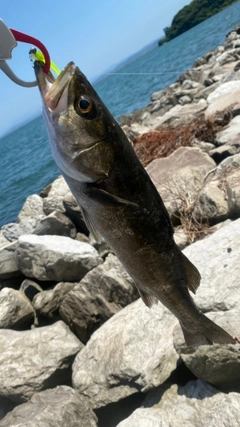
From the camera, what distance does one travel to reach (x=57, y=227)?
30.1 ft

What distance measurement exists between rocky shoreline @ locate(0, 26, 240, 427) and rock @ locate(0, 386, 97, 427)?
0.04ft

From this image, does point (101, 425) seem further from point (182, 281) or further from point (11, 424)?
point (182, 281)

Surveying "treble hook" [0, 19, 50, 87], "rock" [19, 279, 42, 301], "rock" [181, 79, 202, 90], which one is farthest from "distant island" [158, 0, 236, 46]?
"treble hook" [0, 19, 50, 87]

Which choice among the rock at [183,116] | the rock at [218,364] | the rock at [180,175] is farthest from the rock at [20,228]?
the rock at [218,364]

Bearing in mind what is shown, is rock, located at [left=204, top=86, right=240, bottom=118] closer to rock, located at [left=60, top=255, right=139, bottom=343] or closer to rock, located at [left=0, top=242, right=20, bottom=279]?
rock, located at [left=0, top=242, right=20, bottom=279]

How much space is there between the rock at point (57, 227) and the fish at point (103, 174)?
6526 mm

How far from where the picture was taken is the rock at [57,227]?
917 centimetres

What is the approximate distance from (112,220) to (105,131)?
20.0 inches

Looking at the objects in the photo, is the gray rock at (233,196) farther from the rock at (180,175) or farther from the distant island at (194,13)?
the distant island at (194,13)

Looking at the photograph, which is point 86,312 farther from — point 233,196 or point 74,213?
point 74,213

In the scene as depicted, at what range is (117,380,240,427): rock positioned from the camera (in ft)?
13.1

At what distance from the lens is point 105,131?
2484mm

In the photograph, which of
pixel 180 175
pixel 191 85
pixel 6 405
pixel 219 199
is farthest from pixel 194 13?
pixel 6 405

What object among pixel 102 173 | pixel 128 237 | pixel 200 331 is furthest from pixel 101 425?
pixel 102 173
